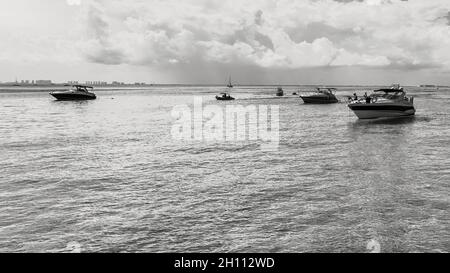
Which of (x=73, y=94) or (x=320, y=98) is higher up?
(x=73, y=94)

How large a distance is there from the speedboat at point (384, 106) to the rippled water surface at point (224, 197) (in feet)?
45.3

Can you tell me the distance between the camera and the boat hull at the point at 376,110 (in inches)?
1591

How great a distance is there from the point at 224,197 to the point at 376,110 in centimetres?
3146

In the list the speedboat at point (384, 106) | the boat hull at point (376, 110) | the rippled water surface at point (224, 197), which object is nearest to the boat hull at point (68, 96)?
the rippled water surface at point (224, 197)

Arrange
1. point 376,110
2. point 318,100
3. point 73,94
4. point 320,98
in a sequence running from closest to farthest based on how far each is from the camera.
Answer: point 376,110
point 320,98
point 318,100
point 73,94

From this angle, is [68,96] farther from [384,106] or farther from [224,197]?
[224,197]

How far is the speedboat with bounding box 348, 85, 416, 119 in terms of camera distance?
40469 mm

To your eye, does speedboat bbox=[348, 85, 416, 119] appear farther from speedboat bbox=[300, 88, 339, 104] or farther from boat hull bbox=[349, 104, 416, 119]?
speedboat bbox=[300, 88, 339, 104]

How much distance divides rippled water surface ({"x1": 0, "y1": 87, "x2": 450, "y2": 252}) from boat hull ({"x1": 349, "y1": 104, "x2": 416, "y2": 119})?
541 inches

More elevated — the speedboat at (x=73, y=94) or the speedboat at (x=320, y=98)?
the speedboat at (x=73, y=94)

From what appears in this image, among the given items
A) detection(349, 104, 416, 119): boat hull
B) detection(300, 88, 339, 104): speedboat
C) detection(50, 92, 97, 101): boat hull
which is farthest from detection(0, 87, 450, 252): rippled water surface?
detection(50, 92, 97, 101): boat hull

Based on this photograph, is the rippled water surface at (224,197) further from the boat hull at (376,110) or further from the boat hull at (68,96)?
the boat hull at (68,96)

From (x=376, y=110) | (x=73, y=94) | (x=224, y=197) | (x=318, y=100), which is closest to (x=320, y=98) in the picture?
(x=318, y=100)

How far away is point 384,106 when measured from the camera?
4094 centimetres
